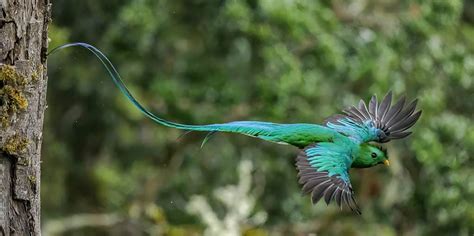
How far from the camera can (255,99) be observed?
9.97 m

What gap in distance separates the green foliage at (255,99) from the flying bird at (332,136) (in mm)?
4650

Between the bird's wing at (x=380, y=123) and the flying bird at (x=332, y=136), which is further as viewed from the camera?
the bird's wing at (x=380, y=123)

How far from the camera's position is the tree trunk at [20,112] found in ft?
10.8

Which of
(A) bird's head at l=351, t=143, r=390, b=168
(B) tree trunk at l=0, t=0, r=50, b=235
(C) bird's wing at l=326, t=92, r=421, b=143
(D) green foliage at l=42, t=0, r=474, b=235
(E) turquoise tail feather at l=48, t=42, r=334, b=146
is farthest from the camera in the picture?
(D) green foliage at l=42, t=0, r=474, b=235

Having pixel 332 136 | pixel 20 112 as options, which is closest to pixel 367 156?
pixel 332 136

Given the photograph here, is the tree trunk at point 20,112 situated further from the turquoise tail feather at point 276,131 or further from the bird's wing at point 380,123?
the bird's wing at point 380,123

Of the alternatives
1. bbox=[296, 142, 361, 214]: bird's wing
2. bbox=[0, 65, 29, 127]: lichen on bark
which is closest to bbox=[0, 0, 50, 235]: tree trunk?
bbox=[0, 65, 29, 127]: lichen on bark

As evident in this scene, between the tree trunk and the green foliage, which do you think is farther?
the green foliage

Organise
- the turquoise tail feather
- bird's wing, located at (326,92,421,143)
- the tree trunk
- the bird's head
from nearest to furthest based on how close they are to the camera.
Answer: the tree trunk < the turquoise tail feather < the bird's head < bird's wing, located at (326,92,421,143)

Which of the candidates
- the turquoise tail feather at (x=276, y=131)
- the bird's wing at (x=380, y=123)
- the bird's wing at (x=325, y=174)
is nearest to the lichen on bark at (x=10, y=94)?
the turquoise tail feather at (x=276, y=131)

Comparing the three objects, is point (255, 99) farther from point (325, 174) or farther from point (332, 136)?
point (325, 174)

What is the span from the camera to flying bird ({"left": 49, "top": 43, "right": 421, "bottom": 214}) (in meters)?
3.75

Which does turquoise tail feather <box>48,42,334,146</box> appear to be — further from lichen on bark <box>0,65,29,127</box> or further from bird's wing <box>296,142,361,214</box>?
lichen on bark <box>0,65,29,127</box>

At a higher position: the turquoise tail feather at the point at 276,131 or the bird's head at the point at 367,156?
the turquoise tail feather at the point at 276,131
